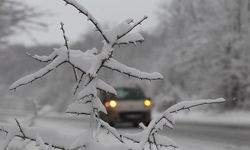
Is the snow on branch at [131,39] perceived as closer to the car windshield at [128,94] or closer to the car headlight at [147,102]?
the car windshield at [128,94]

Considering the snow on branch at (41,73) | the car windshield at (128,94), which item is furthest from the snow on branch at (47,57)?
the car windshield at (128,94)

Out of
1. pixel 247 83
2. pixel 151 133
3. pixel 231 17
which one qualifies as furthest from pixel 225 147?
pixel 231 17

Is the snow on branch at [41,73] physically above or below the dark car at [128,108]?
below

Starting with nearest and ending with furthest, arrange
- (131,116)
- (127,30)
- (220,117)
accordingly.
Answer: (127,30) < (131,116) < (220,117)

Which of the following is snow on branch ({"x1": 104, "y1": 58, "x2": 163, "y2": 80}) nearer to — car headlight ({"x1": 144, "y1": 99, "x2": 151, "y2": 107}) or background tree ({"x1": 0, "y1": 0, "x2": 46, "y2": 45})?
background tree ({"x1": 0, "y1": 0, "x2": 46, "y2": 45})

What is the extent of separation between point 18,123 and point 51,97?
62.7 m

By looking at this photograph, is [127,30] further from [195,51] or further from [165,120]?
[195,51]

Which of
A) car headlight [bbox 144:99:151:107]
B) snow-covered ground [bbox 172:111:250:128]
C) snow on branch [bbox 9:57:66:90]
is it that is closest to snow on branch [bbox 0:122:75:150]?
snow on branch [bbox 9:57:66:90]

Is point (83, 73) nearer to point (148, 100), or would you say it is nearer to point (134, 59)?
point (148, 100)

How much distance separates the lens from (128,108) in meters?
19.6

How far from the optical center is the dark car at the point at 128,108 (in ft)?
63.3

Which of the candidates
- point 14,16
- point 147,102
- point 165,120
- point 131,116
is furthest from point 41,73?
point 147,102

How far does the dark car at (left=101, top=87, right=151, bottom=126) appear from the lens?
19281mm

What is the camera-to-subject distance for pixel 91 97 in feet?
8.69
